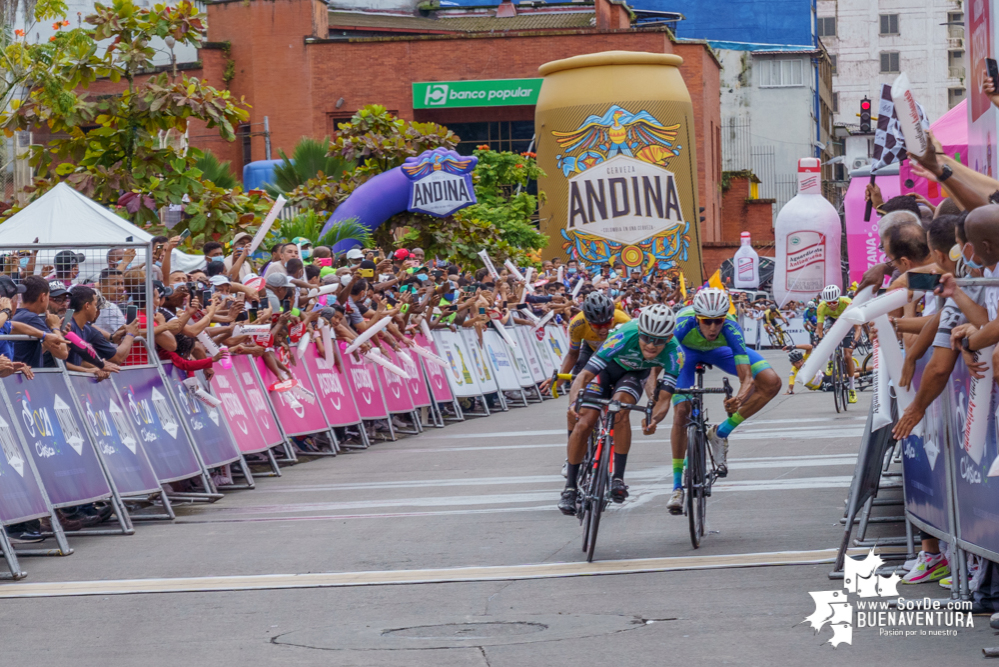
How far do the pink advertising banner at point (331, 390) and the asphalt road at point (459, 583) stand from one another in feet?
9.30

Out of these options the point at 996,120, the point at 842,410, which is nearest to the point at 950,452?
the point at 996,120

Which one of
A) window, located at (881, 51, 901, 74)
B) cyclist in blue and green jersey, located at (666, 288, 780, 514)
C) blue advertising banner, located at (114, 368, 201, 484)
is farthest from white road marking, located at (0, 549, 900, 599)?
window, located at (881, 51, 901, 74)

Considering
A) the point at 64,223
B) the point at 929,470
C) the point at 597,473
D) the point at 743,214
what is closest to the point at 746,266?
the point at 743,214

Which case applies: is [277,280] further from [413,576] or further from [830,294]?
[830,294]

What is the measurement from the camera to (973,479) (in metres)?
6.38

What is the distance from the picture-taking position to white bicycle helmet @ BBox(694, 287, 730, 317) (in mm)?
9562

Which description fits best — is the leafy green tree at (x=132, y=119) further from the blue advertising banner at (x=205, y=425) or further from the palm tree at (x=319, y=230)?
the blue advertising banner at (x=205, y=425)

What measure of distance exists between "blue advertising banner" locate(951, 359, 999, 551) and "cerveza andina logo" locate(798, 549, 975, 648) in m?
0.39

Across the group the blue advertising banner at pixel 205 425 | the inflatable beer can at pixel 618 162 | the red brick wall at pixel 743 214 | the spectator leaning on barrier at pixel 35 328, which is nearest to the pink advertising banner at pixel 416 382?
the blue advertising banner at pixel 205 425

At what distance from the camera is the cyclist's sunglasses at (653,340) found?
8.98 metres

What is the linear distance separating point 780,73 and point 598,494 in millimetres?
64506

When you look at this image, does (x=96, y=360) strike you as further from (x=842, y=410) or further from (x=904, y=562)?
(x=842, y=410)

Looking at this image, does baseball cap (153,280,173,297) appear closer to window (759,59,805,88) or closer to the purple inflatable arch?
the purple inflatable arch

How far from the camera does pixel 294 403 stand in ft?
49.7
